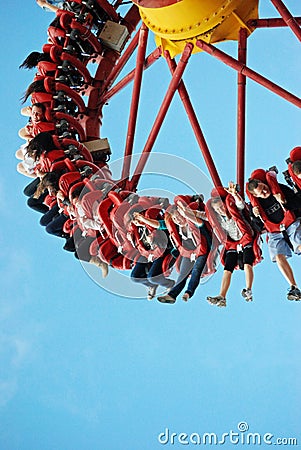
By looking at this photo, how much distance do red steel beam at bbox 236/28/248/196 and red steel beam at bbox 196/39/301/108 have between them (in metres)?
0.18

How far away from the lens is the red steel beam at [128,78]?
34.5 ft

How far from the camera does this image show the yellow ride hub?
31.4ft

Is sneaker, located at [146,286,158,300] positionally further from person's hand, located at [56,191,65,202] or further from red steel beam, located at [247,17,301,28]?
red steel beam, located at [247,17,301,28]

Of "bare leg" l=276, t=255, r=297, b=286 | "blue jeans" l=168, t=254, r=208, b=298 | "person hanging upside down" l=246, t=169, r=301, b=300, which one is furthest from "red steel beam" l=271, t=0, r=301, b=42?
"blue jeans" l=168, t=254, r=208, b=298

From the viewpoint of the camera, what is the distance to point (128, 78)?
10.9m

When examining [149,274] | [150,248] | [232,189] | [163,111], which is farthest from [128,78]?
[232,189]

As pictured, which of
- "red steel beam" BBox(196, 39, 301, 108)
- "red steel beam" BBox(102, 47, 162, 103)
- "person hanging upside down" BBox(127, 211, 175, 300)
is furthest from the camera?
"red steel beam" BBox(102, 47, 162, 103)

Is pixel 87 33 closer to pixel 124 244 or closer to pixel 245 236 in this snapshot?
pixel 124 244

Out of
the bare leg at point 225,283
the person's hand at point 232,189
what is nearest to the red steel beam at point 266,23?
the person's hand at point 232,189

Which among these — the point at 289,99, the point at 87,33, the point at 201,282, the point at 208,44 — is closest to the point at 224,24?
the point at 208,44

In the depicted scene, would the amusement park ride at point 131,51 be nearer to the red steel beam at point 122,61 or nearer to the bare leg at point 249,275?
the red steel beam at point 122,61

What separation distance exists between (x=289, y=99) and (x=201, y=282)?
6.06 ft

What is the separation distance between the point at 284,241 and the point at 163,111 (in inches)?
80.8

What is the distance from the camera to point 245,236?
8.59 meters
